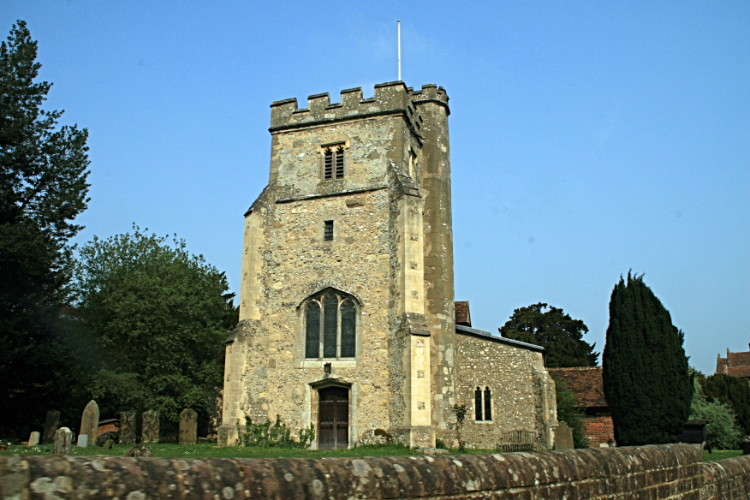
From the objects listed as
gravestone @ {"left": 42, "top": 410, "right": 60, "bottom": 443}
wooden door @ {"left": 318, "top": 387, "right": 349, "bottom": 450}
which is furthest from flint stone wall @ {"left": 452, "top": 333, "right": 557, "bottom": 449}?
gravestone @ {"left": 42, "top": 410, "right": 60, "bottom": 443}

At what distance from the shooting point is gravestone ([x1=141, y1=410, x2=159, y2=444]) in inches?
960

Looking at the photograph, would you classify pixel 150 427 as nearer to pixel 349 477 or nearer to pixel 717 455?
pixel 349 477

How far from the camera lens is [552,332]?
57.2 metres

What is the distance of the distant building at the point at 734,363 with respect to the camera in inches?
2968

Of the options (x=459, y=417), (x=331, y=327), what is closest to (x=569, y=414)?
(x=459, y=417)

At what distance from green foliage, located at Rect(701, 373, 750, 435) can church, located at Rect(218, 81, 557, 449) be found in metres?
20.9

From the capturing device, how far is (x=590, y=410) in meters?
30.9

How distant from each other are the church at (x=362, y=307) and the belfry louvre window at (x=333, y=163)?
5cm

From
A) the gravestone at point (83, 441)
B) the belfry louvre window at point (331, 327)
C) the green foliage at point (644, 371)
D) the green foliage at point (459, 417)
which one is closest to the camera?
the gravestone at point (83, 441)

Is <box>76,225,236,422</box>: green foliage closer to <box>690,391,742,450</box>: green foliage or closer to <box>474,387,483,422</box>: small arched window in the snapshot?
<box>474,387,483,422</box>: small arched window

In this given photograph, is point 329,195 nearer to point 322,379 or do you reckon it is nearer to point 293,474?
point 322,379

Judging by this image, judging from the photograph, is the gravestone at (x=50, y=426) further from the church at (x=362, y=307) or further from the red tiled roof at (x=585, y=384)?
the red tiled roof at (x=585, y=384)

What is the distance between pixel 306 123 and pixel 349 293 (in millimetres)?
7085

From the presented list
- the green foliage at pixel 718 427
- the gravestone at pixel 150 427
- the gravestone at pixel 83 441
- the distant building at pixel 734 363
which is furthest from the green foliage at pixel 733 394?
the distant building at pixel 734 363
